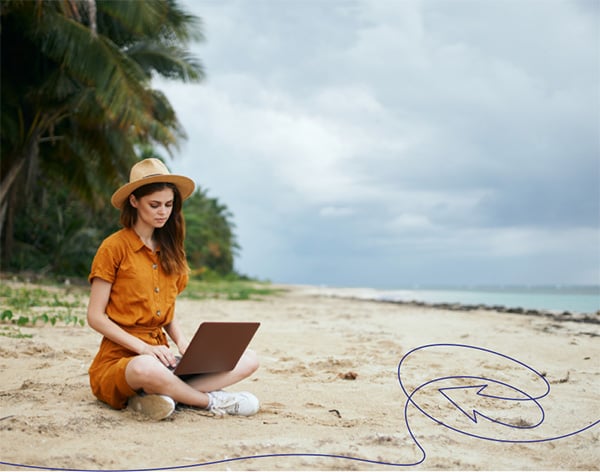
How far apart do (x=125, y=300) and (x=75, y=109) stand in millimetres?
10819

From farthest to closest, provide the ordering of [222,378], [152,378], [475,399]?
[475,399], [222,378], [152,378]

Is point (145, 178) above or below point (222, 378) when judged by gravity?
above

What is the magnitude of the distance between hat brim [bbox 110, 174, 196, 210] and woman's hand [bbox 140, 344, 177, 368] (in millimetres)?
727

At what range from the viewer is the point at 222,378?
3.12m

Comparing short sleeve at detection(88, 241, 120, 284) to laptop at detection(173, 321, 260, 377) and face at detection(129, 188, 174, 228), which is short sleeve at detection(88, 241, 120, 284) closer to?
face at detection(129, 188, 174, 228)

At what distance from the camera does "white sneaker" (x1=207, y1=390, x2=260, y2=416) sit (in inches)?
116

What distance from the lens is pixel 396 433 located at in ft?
8.77

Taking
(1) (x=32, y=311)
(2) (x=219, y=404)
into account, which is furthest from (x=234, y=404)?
(1) (x=32, y=311)

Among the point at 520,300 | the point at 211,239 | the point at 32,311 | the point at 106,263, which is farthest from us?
the point at 211,239

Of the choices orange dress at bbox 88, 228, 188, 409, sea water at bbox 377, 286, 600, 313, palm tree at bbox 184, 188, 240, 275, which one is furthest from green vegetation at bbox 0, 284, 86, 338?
palm tree at bbox 184, 188, 240, 275

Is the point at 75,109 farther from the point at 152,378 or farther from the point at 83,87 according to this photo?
the point at 152,378

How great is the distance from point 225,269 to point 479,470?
3198 cm

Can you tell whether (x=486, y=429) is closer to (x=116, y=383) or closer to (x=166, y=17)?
(x=116, y=383)

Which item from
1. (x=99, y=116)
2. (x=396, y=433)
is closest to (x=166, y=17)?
(x=99, y=116)
